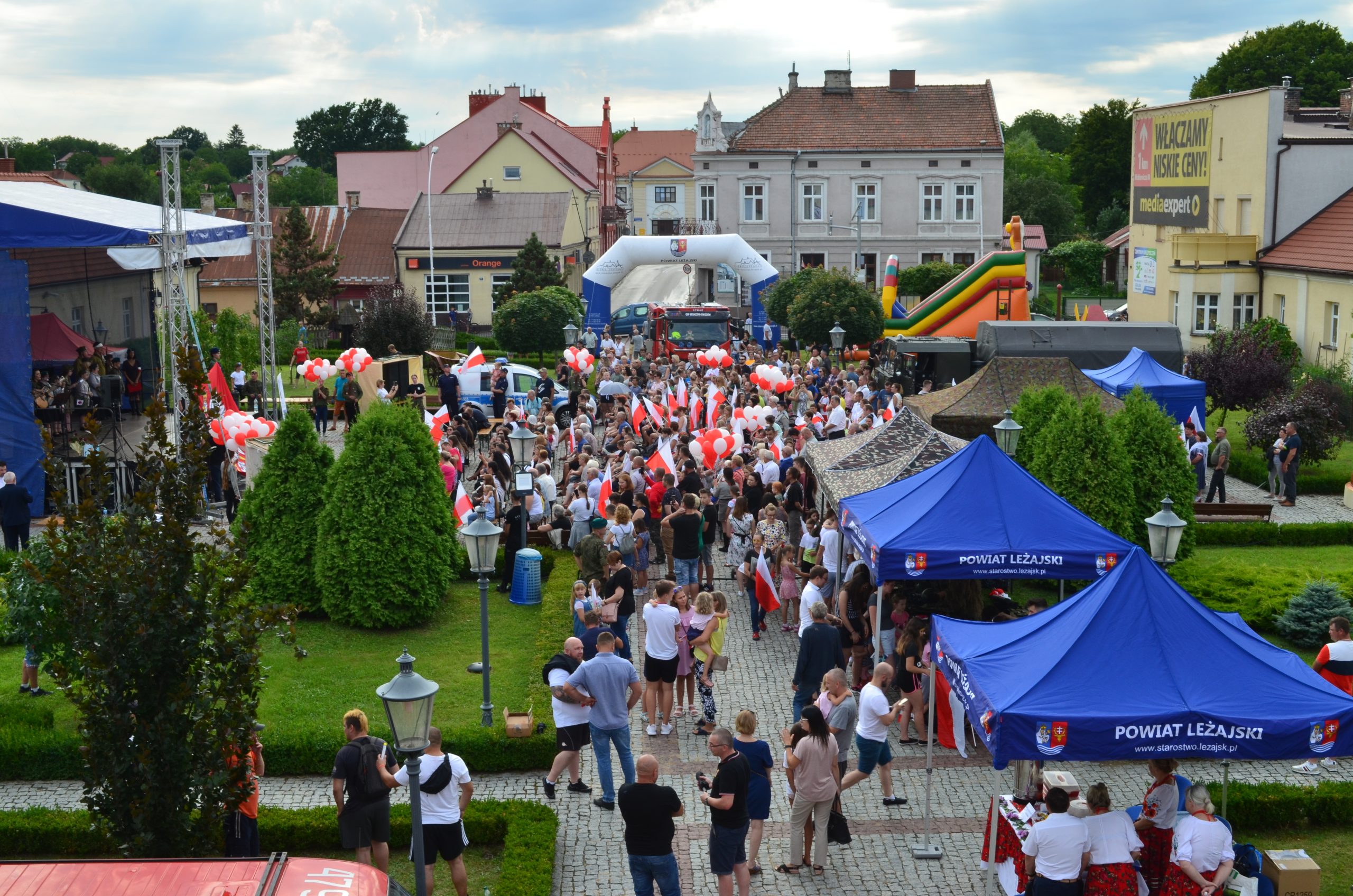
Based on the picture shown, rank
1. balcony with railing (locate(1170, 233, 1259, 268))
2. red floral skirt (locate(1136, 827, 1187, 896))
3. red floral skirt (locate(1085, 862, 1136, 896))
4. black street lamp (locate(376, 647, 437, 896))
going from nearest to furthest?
black street lamp (locate(376, 647, 437, 896)), red floral skirt (locate(1085, 862, 1136, 896)), red floral skirt (locate(1136, 827, 1187, 896)), balcony with railing (locate(1170, 233, 1259, 268))

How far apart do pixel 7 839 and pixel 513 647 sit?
6024 millimetres

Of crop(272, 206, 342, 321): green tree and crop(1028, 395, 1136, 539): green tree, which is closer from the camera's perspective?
crop(1028, 395, 1136, 539): green tree

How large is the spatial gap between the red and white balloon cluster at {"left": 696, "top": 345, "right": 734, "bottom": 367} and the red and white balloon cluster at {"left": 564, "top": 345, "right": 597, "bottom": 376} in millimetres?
2783

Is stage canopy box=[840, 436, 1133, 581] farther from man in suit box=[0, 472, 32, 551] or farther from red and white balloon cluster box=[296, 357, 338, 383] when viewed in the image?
red and white balloon cluster box=[296, 357, 338, 383]

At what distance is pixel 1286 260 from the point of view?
34.9 m

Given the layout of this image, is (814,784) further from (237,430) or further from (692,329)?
(692,329)

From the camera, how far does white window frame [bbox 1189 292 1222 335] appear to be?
122 feet

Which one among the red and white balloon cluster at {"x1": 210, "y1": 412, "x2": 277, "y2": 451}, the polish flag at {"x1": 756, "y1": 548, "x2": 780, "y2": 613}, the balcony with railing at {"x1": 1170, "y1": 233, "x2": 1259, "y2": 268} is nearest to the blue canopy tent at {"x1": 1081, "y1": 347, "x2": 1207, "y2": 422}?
Answer: the polish flag at {"x1": 756, "y1": 548, "x2": 780, "y2": 613}

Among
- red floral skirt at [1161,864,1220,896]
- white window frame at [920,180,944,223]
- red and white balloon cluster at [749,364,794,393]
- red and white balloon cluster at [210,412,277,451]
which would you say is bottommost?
red floral skirt at [1161,864,1220,896]

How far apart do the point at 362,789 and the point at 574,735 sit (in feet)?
7.51

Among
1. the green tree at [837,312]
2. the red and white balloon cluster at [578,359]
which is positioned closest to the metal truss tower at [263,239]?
the red and white balloon cluster at [578,359]

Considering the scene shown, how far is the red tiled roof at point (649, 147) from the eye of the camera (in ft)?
374

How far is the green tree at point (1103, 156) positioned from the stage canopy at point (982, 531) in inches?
2687

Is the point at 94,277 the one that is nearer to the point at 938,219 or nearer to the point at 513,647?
the point at 513,647
